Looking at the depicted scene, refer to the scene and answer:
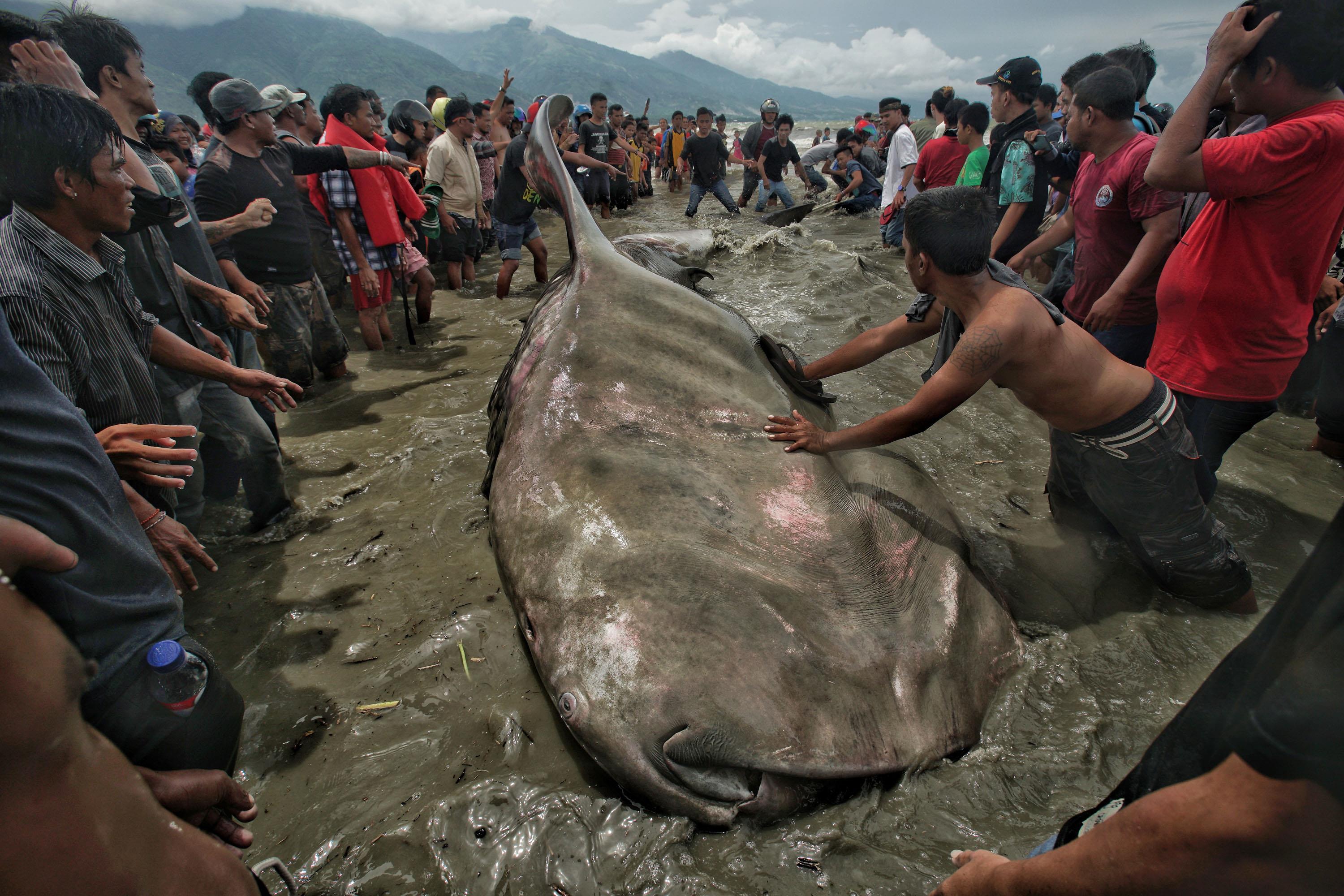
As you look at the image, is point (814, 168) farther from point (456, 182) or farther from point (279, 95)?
point (279, 95)

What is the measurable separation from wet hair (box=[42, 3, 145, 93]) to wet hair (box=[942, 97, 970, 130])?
7668mm

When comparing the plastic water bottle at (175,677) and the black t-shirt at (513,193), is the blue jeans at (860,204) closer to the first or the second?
the black t-shirt at (513,193)

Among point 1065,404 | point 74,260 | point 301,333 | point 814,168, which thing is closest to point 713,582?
point 1065,404

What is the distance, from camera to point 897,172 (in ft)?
28.8

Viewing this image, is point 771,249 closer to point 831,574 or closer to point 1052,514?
point 1052,514

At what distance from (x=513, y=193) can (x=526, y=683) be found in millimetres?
6220

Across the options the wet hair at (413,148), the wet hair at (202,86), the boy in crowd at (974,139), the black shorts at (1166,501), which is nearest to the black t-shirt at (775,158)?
the boy in crowd at (974,139)

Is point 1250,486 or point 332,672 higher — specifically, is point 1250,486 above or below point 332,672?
above

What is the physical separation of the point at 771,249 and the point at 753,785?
8.05 meters

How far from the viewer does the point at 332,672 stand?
2.50 m

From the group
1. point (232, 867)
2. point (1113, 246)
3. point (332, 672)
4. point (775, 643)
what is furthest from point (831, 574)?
point (1113, 246)

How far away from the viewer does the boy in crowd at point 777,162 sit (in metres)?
→ 13.0

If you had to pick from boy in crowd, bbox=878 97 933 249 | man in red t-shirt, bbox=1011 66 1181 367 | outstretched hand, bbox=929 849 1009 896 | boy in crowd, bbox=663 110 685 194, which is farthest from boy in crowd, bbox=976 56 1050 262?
boy in crowd, bbox=663 110 685 194

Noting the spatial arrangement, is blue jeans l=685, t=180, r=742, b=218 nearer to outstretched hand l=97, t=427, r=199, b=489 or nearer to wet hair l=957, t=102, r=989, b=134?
wet hair l=957, t=102, r=989, b=134
